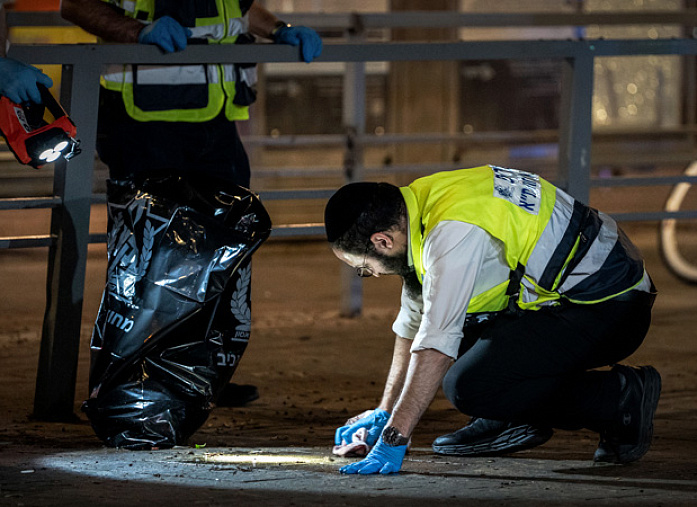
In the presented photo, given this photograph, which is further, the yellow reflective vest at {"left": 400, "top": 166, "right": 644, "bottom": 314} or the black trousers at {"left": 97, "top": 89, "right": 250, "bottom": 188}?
the black trousers at {"left": 97, "top": 89, "right": 250, "bottom": 188}

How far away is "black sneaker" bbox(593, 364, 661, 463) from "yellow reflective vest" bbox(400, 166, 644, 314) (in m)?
0.27

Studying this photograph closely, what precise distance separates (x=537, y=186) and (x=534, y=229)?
155mm

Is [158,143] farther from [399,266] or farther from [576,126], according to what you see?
[576,126]

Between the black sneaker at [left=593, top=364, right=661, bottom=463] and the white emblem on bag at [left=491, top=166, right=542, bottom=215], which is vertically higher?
the white emblem on bag at [left=491, top=166, right=542, bottom=215]

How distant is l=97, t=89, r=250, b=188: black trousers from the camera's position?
3.91 m

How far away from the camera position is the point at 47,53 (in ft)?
12.2

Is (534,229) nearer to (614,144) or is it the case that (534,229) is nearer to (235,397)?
(235,397)

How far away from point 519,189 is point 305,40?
1.19 meters

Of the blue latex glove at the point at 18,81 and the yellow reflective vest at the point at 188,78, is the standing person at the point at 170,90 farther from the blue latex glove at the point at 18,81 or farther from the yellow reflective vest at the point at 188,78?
the blue latex glove at the point at 18,81

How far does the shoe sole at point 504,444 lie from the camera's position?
3.44m

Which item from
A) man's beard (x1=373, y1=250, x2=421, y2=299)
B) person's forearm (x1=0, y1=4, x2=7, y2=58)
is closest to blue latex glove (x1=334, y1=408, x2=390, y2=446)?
man's beard (x1=373, y1=250, x2=421, y2=299)

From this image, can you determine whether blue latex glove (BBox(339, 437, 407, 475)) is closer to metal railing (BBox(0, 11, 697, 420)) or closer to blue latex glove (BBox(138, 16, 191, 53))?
metal railing (BBox(0, 11, 697, 420))

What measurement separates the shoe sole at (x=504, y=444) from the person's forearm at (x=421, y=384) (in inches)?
20.2

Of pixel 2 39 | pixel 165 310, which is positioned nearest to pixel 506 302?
pixel 165 310
